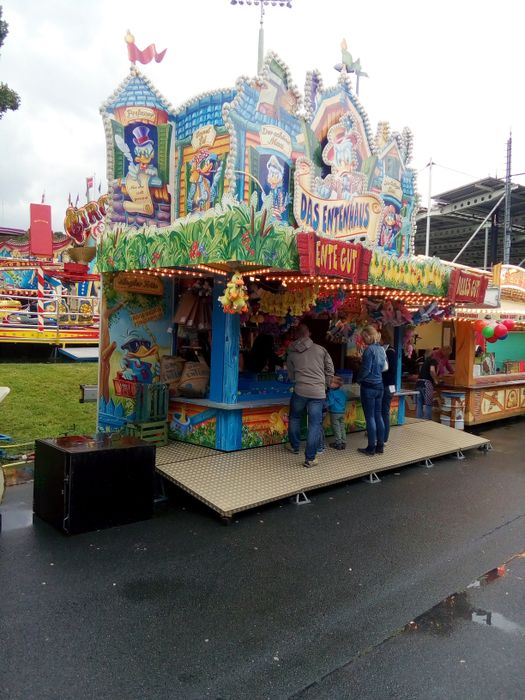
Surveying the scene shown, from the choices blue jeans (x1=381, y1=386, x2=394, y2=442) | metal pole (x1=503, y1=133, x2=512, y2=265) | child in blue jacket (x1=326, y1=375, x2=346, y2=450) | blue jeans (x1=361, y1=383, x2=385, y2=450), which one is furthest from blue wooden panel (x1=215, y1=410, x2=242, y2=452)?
metal pole (x1=503, y1=133, x2=512, y2=265)

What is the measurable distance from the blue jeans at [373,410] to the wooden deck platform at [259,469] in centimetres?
29

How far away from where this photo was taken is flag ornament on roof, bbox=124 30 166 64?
22.6 ft

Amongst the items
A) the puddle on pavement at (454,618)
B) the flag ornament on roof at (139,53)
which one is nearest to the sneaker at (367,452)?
the puddle on pavement at (454,618)

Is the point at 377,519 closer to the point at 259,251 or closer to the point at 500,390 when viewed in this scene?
the point at 259,251

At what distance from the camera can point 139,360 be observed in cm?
734

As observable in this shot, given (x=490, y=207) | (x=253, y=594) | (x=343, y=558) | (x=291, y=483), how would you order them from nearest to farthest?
(x=253, y=594)
(x=343, y=558)
(x=291, y=483)
(x=490, y=207)

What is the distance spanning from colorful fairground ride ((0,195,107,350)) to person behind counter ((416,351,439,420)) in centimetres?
657

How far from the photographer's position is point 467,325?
1089 cm

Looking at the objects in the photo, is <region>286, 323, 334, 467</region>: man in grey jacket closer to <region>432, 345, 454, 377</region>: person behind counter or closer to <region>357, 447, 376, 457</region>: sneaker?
<region>357, 447, 376, 457</region>: sneaker

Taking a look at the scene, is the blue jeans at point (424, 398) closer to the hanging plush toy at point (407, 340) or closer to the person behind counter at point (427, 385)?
the person behind counter at point (427, 385)

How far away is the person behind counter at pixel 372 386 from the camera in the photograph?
287 inches

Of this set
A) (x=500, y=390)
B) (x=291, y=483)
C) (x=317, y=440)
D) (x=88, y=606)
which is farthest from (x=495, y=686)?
(x=500, y=390)

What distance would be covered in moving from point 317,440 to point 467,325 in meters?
5.90

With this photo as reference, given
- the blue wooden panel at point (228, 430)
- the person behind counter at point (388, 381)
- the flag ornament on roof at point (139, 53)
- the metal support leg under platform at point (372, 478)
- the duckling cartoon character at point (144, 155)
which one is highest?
the flag ornament on roof at point (139, 53)
